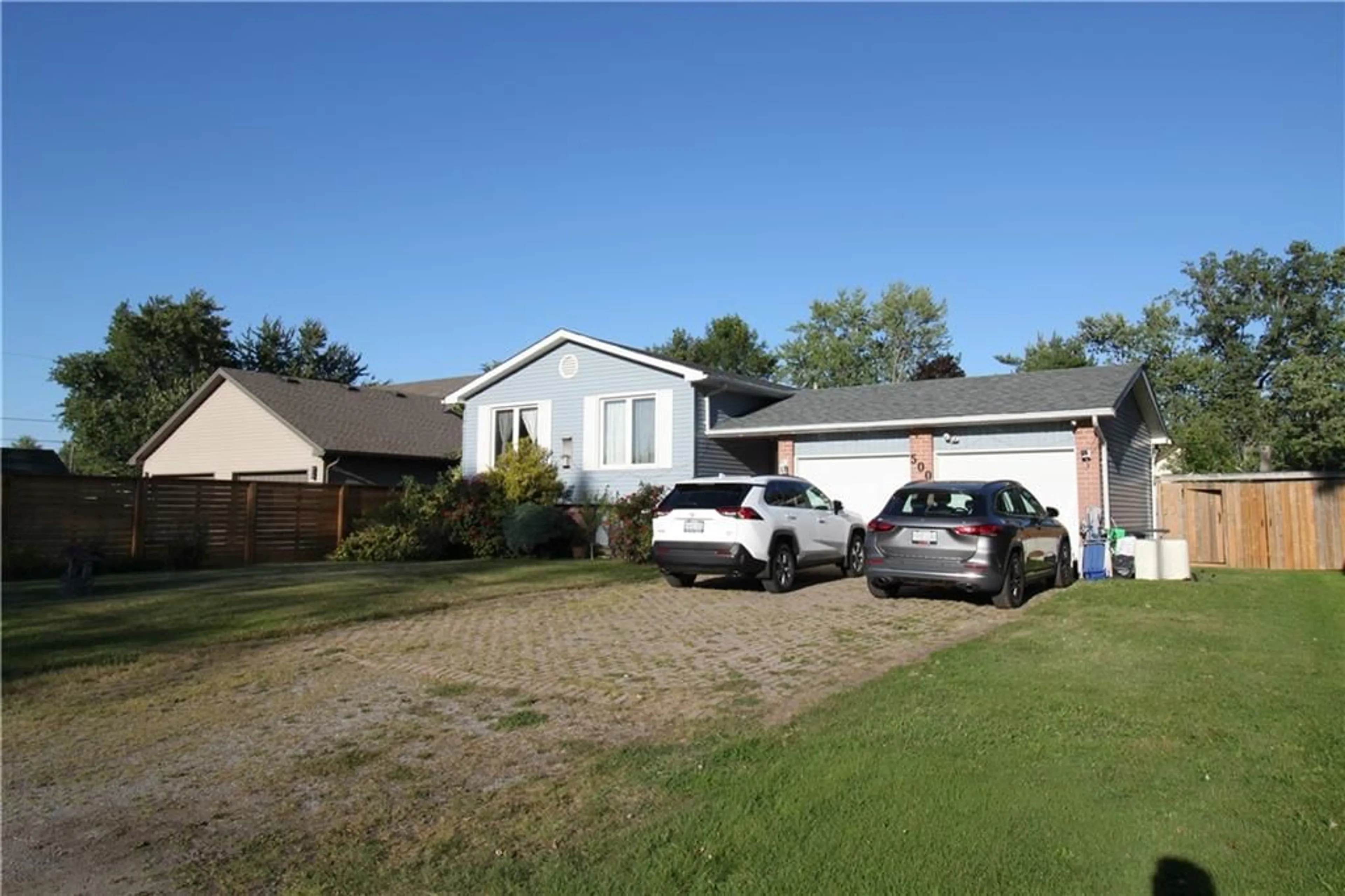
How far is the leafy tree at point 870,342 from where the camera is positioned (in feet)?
196

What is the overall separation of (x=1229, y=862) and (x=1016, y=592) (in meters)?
8.80

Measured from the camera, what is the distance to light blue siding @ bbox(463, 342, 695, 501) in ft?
68.8

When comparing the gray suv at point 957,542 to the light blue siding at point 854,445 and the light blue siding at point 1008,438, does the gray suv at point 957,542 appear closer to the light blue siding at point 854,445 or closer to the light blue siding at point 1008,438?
the light blue siding at point 1008,438

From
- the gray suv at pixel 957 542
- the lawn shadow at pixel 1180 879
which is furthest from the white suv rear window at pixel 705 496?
the lawn shadow at pixel 1180 879

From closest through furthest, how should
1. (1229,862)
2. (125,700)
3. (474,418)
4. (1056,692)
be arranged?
(1229,862)
(1056,692)
(125,700)
(474,418)

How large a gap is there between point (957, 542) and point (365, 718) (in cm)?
793

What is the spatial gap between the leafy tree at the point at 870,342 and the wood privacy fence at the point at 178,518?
135ft

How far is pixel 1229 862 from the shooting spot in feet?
12.7

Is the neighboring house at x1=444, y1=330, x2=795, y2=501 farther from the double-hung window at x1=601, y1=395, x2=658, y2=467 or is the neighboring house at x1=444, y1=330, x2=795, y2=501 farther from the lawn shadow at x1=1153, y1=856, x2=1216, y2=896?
the lawn shadow at x1=1153, y1=856, x2=1216, y2=896

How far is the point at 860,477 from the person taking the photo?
19.7 m

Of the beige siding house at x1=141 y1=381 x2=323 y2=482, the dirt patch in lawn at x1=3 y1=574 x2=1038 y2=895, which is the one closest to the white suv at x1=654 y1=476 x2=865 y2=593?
the dirt patch in lawn at x1=3 y1=574 x2=1038 y2=895

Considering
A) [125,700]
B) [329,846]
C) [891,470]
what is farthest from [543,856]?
[891,470]

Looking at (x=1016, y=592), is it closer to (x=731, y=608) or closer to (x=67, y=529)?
(x=731, y=608)

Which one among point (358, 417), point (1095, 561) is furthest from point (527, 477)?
point (1095, 561)
